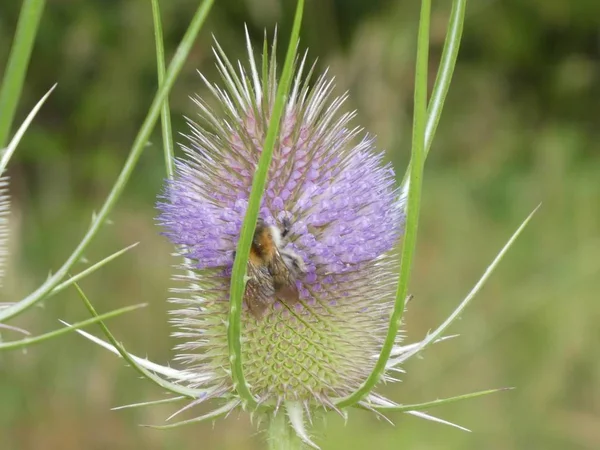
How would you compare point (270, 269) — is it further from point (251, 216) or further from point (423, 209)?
point (423, 209)

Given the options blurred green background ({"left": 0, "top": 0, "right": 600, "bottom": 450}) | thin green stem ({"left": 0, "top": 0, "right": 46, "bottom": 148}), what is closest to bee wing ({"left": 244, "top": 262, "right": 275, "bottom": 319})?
blurred green background ({"left": 0, "top": 0, "right": 600, "bottom": 450})

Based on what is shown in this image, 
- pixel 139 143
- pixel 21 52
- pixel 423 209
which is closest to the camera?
pixel 21 52

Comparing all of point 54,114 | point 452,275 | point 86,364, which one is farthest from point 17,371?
point 54,114

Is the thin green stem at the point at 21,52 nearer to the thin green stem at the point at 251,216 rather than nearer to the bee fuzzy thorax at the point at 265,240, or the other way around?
the thin green stem at the point at 251,216

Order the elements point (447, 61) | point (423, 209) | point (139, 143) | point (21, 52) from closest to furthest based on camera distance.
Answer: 1. point (21, 52)
2. point (139, 143)
3. point (447, 61)
4. point (423, 209)

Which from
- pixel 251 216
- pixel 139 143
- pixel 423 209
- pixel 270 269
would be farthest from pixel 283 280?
pixel 423 209

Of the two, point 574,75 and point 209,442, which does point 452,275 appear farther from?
point 574,75

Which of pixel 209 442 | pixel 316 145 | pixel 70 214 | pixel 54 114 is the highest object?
pixel 54 114
